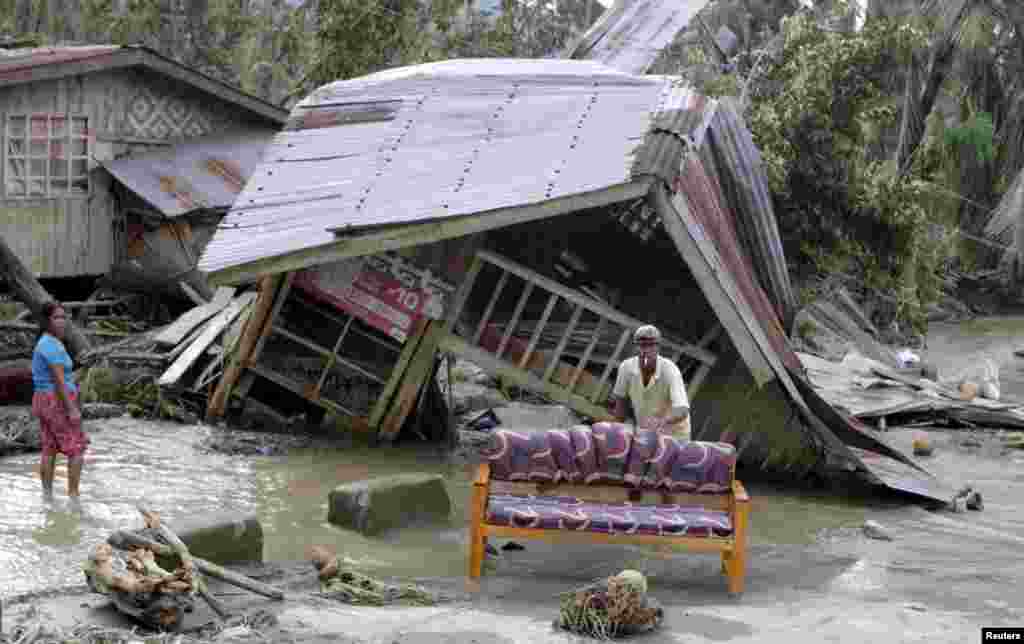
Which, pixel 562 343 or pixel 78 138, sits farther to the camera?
pixel 78 138

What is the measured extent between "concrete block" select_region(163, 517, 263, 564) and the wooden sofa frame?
1.38 metres

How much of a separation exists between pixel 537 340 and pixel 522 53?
19.8 meters

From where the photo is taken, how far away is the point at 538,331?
1348cm

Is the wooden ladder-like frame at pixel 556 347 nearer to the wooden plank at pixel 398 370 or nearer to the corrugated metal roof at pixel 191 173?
the wooden plank at pixel 398 370

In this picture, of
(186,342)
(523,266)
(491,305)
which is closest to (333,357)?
(491,305)

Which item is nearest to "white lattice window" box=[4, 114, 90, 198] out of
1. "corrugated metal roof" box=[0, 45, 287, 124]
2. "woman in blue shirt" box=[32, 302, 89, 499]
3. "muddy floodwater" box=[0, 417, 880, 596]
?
"corrugated metal roof" box=[0, 45, 287, 124]

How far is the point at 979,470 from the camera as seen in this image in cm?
1596

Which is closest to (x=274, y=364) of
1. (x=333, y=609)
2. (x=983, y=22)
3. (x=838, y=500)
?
(x=838, y=500)

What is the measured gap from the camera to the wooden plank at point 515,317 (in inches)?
532

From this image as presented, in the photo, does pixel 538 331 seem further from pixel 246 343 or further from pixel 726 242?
pixel 246 343

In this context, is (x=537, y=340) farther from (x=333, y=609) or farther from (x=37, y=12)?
(x=37, y=12)

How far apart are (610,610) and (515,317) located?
6069mm

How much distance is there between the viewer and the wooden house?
2034cm

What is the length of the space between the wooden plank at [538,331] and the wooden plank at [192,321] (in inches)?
184
